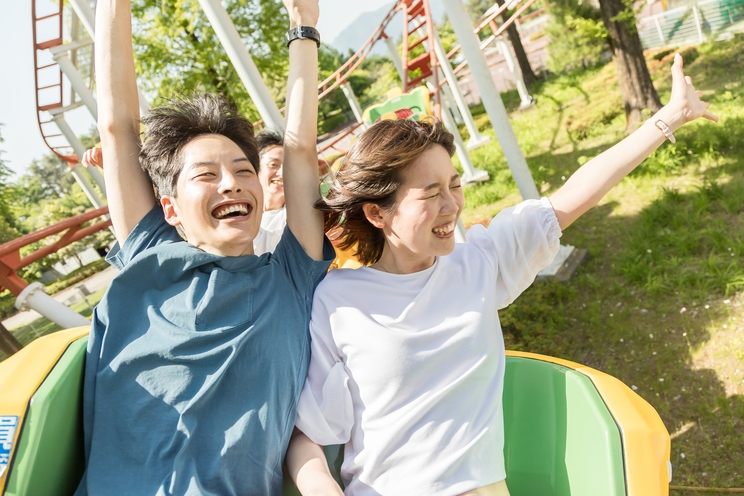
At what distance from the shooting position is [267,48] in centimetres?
1066

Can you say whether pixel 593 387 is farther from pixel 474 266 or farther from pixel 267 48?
pixel 267 48

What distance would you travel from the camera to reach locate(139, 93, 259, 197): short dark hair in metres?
1.50

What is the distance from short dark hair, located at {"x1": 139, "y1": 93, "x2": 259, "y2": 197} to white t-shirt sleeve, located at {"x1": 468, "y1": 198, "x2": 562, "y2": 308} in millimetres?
715

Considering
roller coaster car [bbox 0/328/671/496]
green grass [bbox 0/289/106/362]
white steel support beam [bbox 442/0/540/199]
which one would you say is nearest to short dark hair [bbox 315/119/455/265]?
roller coaster car [bbox 0/328/671/496]

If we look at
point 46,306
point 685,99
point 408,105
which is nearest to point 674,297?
point 685,99

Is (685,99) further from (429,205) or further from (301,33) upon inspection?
(301,33)

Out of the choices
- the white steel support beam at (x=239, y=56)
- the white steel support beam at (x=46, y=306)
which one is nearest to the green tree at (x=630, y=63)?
the white steel support beam at (x=239, y=56)

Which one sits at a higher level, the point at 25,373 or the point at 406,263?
the point at 25,373

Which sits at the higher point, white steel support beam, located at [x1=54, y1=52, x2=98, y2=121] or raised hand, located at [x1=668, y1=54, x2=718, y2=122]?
white steel support beam, located at [x1=54, y1=52, x2=98, y2=121]

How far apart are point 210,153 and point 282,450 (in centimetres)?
78

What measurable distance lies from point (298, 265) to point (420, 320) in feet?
1.19

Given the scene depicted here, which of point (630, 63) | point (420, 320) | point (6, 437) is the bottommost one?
point (630, 63)

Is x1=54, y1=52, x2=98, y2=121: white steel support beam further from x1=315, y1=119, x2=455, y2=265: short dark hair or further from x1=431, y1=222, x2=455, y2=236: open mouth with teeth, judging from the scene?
x1=431, y1=222, x2=455, y2=236: open mouth with teeth

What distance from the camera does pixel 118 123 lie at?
1546 millimetres
